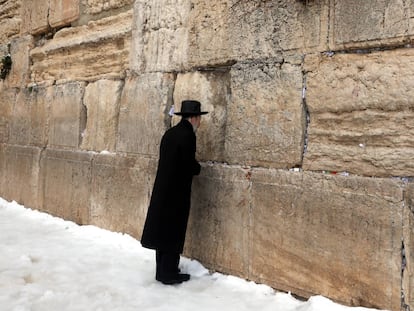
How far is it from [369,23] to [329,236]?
1.48 meters

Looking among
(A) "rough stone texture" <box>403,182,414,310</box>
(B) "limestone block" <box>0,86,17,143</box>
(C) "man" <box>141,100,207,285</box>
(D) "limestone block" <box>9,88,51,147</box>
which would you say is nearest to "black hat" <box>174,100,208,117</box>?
(C) "man" <box>141,100,207,285</box>

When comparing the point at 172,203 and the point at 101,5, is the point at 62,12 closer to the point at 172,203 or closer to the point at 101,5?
the point at 101,5

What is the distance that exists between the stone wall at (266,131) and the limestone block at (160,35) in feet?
0.05

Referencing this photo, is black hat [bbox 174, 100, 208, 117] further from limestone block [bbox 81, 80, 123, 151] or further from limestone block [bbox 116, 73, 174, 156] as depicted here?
limestone block [bbox 81, 80, 123, 151]

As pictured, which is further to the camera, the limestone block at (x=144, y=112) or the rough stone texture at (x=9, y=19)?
the rough stone texture at (x=9, y=19)

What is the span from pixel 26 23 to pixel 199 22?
3.77m

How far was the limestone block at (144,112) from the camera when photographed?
439 cm

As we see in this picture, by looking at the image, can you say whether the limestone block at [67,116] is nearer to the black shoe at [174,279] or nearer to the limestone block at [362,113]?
the black shoe at [174,279]

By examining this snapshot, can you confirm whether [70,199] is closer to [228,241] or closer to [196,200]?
[196,200]

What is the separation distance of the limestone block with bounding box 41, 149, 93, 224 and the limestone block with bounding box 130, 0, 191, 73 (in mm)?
1385

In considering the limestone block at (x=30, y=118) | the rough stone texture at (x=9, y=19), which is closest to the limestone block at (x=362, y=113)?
the limestone block at (x=30, y=118)

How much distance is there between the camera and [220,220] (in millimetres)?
3781

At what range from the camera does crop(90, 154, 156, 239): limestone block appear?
452 cm

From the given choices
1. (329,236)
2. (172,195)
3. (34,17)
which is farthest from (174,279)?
(34,17)
